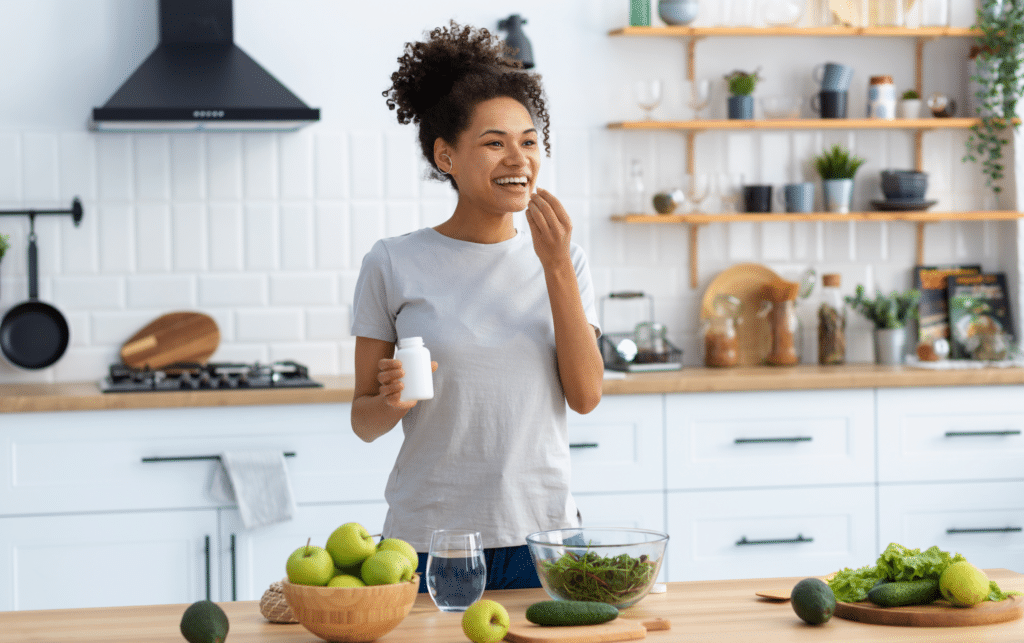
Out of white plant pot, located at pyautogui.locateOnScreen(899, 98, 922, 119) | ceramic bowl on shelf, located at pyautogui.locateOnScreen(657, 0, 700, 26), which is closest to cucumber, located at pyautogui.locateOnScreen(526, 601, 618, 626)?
ceramic bowl on shelf, located at pyautogui.locateOnScreen(657, 0, 700, 26)

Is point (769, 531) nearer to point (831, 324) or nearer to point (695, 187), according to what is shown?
point (831, 324)

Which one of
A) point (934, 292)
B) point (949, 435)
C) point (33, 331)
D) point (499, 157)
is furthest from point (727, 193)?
point (33, 331)

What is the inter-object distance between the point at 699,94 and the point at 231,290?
170cm

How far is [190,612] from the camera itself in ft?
4.09

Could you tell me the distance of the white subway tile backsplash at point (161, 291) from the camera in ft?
11.8

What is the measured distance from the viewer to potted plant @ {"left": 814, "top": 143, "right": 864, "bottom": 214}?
3787 mm

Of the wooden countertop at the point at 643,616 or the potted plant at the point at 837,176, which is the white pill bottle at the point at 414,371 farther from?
the potted plant at the point at 837,176

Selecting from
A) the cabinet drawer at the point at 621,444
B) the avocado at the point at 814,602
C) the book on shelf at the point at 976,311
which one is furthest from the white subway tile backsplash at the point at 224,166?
the avocado at the point at 814,602

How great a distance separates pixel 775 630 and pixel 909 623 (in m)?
0.16

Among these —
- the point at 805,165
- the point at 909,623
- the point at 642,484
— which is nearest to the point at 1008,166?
the point at 805,165

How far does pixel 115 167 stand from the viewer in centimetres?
357

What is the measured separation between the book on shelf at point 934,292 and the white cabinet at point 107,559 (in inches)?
100

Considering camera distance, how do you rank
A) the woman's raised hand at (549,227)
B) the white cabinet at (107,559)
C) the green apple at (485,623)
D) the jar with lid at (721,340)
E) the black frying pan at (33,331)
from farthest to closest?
the jar with lid at (721,340) < the black frying pan at (33,331) < the white cabinet at (107,559) < the woman's raised hand at (549,227) < the green apple at (485,623)

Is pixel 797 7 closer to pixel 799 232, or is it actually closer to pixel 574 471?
pixel 799 232
